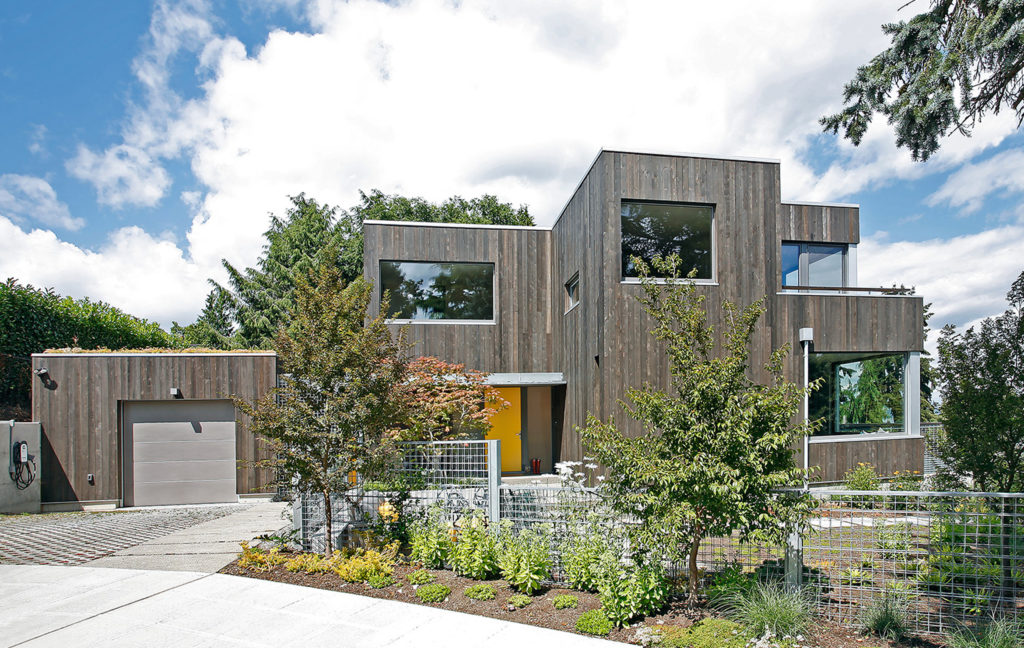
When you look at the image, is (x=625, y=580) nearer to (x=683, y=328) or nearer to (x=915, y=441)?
(x=683, y=328)

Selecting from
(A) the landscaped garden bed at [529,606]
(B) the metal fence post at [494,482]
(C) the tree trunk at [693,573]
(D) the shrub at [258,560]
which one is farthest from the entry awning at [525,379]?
(C) the tree trunk at [693,573]

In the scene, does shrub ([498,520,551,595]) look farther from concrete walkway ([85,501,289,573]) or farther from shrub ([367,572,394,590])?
concrete walkway ([85,501,289,573])

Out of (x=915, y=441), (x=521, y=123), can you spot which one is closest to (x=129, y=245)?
(x=521, y=123)

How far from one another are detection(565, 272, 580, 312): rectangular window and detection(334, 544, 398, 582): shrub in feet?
21.5

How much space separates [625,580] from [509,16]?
25.4ft

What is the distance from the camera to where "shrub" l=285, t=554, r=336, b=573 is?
6223mm

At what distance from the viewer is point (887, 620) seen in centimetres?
444

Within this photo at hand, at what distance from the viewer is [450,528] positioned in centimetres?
633

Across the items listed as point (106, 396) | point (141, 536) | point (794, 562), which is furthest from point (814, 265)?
point (106, 396)

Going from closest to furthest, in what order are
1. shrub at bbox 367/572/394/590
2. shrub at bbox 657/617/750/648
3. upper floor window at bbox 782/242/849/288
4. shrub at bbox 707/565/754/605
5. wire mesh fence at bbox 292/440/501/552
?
shrub at bbox 657/617/750/648, shrub at bbox 707/565/754/605, shrub at bbox 367/572/394/590, wire mesh fence at bbox 292/440/501/552, upper floor window at bbox 782/242/849/288

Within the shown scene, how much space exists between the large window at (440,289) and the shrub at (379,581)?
735 centimetres

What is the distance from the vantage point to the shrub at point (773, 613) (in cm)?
429

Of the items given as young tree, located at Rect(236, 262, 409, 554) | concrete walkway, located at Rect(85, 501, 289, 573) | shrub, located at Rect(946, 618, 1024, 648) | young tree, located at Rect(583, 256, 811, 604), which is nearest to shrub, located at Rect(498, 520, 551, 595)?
young tree, located at Rect(583, 256, 811, 604)

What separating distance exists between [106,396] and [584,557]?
10.9 meters
